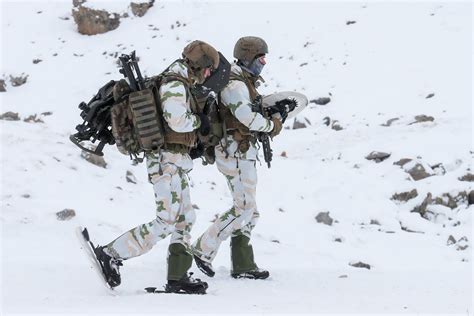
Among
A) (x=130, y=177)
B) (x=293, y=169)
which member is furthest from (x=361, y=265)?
(x=293, y=169)

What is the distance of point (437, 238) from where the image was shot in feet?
32.2

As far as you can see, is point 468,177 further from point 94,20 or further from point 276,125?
point 94,20

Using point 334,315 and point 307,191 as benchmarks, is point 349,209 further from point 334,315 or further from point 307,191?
point 334,315

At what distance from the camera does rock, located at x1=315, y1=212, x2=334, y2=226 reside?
1035 cm

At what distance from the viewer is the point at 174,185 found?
5426 mm

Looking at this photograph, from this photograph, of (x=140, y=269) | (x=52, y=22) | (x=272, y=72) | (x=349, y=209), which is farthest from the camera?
(x=52, y=22)

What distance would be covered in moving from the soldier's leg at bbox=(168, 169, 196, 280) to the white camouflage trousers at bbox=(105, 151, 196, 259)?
0.05 feet

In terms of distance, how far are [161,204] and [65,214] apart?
3.05 m

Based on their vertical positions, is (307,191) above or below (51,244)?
below

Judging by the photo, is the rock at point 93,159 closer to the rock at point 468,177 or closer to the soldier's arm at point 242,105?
the soldier's arm at point 242,105

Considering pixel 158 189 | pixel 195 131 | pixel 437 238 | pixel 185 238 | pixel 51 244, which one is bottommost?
pixel 437 238

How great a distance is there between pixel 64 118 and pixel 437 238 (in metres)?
11.8

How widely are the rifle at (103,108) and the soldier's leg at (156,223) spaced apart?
49 cm

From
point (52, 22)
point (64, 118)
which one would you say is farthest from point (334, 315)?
point (52, 22)
